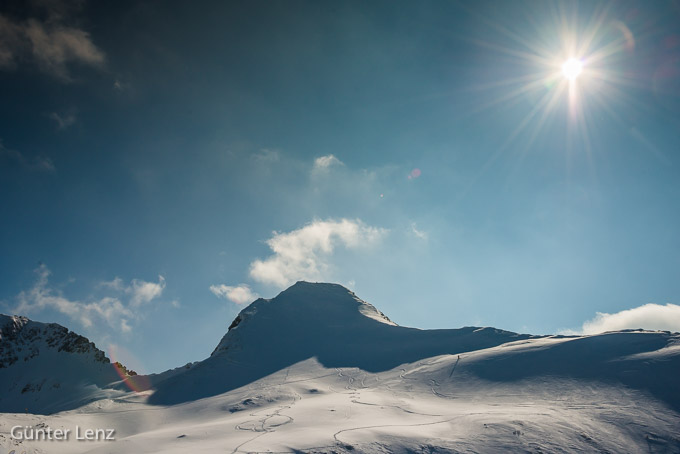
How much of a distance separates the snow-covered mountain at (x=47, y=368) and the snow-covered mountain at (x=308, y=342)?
30.6 ft

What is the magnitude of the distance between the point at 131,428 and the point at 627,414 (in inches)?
1081

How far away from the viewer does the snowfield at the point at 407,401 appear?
46.3ft

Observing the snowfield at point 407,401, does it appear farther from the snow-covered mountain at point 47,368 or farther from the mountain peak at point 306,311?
the snow-covered mountain at point 47,368

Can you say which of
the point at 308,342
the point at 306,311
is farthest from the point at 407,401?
the point at 306,311

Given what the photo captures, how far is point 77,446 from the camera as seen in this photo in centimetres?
1777

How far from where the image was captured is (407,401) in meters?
21.8

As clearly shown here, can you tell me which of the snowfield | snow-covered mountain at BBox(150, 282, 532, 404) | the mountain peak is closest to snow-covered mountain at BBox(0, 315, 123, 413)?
the snowfield

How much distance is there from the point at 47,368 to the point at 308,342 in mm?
31950

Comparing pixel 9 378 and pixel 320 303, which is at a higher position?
pixel 320 303

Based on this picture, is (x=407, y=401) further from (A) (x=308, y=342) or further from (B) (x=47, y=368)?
(B) (x=47, y=368)

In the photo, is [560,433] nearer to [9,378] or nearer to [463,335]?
[463,335]

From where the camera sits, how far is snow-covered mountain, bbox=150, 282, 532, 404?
108 ft

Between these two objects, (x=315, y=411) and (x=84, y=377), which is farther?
(x=84, y=377)

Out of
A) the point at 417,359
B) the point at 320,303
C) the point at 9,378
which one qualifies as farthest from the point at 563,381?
the point at 9,378
